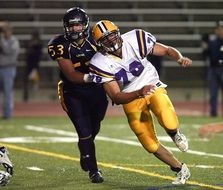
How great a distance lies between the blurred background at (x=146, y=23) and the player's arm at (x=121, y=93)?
1253 centimetres

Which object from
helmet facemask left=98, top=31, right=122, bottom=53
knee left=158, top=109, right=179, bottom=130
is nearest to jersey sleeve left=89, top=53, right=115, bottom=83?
helmet facemask left=98, top=31, right=122, bottom=53

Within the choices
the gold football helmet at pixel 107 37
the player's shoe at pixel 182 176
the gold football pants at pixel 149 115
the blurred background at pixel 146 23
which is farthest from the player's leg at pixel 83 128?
the blurred background at pixel 146 23

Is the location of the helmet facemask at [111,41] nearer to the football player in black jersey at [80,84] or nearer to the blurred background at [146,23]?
the football player in black jersey at [80,84]

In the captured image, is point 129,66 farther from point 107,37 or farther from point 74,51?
point 74,51

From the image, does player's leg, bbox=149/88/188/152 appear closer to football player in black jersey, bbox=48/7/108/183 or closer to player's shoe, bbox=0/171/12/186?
football player in black jersey, bbox=48/7/108/183

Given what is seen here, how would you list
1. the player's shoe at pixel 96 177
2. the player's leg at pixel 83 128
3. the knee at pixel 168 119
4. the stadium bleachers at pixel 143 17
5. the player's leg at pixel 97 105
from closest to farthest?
the knee at pixel 168 119, the player's shoe at pixel 96 177, the player's leg at pixel 83 128, the player's leg at pixel 97 105, the stadium bleachers at pixel 143 17

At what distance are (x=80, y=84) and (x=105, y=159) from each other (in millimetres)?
1934

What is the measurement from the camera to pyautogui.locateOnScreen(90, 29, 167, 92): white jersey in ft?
25.0

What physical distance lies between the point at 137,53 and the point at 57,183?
4.66 feet

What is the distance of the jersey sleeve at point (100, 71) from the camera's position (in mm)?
7570

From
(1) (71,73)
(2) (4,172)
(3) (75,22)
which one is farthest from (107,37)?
(2) (4,172)

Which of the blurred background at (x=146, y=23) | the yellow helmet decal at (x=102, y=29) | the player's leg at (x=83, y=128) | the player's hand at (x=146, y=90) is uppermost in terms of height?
the yellow helmet decal at (x=102, y=29)

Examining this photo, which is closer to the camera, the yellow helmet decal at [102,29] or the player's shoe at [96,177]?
the yellow helmet decal at [102,29]

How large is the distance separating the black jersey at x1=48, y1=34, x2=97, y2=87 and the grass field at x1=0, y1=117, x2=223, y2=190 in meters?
1.11
